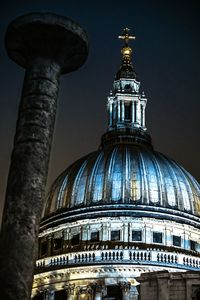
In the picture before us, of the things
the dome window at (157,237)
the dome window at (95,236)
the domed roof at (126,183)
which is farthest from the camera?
the domed roof at (126,183)

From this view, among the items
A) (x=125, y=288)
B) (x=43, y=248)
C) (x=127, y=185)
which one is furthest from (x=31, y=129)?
(x=43, y=248)

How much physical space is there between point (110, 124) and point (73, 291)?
21822 mm

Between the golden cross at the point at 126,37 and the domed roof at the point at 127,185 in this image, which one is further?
the golden cross at the point at 126,37

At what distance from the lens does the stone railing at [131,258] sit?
4634 centimetres

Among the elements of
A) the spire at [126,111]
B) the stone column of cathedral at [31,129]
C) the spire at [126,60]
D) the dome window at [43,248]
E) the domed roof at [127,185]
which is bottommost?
the stone column of cathedral at [31,129]

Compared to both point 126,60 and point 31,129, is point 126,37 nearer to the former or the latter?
point 126,60

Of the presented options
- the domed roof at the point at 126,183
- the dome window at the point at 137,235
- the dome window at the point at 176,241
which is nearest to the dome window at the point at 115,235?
the dome window at the point at 137,235

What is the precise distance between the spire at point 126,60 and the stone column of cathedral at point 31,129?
49.2 m

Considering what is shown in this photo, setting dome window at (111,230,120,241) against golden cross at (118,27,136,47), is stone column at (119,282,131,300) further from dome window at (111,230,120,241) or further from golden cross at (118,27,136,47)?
golden cross at (118,27,136,47)

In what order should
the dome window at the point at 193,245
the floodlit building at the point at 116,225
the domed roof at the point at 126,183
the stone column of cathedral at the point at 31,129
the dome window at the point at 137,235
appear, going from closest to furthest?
the stone column of cathedral at the point at 31,129, the floodlit building at the point at 116,225, the dome window at the point at 137,235, the dome window at the point at 193,245, the domed roof at the point at 126,183

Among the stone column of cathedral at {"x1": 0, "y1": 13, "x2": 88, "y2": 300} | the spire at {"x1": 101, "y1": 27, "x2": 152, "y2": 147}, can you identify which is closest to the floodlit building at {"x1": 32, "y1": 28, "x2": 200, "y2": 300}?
the spire at {"x1": 101, "y1": 27, "x2": 152, "y2": 147}

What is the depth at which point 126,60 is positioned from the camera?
228 feet

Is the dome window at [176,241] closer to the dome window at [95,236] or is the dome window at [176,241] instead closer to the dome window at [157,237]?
the dome window at [157,237]

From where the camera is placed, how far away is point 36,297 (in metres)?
49.4
